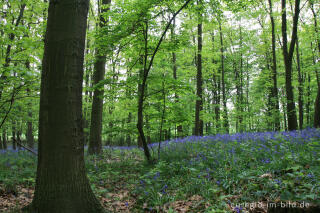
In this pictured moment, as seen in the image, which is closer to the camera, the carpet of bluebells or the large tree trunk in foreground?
the large tree trunk in foreground

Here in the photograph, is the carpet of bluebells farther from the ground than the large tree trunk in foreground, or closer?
closer

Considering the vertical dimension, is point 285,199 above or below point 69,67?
below

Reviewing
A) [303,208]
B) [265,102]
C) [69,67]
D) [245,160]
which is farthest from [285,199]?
[265,102]

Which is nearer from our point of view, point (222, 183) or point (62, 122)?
point (62, 122)

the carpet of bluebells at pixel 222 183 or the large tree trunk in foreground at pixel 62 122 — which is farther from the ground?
the large tree trunk in foreground at pixel 62 122

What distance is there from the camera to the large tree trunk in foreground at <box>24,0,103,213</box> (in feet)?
8.89

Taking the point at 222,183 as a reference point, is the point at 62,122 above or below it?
above

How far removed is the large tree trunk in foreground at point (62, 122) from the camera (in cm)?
271

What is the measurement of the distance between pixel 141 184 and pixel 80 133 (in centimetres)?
235

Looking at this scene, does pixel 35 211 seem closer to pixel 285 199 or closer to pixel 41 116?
pixel 41 116

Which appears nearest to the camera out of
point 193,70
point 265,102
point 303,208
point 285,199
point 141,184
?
point 303,208

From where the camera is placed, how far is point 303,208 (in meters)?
2.41

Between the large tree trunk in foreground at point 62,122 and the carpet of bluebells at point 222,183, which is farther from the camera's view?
Result: the carpet of bluebells at point 222,183

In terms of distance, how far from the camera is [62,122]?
274cm
